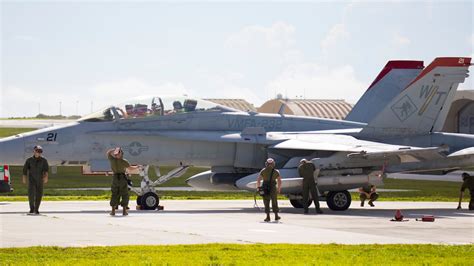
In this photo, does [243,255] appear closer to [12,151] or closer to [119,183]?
[119,183]

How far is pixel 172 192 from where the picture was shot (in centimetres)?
3522

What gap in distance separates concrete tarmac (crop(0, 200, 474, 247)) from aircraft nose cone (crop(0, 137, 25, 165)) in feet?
4.15

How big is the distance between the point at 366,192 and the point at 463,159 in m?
3.25

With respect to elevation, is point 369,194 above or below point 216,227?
below

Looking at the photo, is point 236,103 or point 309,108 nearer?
point 236,103

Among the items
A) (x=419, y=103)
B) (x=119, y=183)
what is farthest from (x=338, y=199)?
(x=119, y=183)

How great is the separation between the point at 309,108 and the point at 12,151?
51225 millimetres

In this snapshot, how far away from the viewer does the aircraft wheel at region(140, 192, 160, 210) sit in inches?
975

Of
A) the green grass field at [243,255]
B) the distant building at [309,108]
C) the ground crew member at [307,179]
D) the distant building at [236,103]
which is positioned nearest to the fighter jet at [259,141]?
the ground crew member at [307,179]

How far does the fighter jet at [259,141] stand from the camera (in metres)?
24.8

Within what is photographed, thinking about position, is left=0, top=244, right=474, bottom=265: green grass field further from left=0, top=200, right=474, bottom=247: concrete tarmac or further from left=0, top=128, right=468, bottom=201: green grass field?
left=0, top=128, right=468, bottom=201: green grass field

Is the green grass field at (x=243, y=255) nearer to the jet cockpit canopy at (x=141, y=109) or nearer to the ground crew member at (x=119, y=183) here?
the ground crew member at (x=119, y=183)

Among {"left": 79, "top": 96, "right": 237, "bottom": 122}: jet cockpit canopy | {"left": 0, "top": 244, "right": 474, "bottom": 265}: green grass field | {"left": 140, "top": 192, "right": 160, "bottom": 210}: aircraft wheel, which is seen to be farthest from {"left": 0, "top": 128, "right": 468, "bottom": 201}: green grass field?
{"left": 0, "top": 244, "right": 474, "bottom": 265}: green grass field

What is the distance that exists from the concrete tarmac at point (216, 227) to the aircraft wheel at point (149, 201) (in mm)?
398
